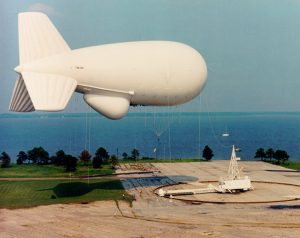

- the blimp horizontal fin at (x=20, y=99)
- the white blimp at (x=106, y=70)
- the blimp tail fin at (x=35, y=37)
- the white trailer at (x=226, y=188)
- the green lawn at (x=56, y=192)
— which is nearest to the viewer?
the white blimp at (x=106, y=70)

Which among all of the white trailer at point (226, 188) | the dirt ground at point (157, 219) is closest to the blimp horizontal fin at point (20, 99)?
the dirt ground at point (157, 219)

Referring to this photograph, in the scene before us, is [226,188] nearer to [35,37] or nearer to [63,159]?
[35,37]

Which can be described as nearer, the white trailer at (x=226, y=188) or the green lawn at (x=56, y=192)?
the green lawn at (x=56, y=192)

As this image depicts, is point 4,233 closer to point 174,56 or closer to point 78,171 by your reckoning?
point 174,56

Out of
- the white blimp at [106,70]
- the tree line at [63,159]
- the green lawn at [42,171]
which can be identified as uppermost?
the white blimp at [106,70]

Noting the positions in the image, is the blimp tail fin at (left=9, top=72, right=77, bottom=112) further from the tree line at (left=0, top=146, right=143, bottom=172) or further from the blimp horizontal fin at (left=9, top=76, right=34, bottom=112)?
the tree line at (left=0, top=146, right=143, bottom=172)

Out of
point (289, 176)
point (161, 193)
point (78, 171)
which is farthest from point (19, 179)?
point (289, 176)

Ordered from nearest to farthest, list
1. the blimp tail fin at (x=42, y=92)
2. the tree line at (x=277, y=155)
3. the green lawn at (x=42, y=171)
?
the blimp tail fin at (x=42, y=92), the green lawn at (x=42, y=171), the tree line at (x=277, y=155)

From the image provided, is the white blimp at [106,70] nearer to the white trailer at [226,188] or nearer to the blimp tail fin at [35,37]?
the blimp tail fin at [35,37]
